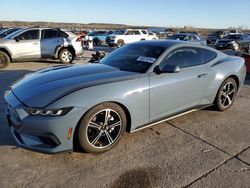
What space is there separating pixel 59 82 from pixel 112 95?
76cm

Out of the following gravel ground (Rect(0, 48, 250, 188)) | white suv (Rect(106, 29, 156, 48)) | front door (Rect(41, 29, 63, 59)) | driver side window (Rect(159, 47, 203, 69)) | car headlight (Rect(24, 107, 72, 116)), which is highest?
white suv (Rect(106, 29, 156, 48))

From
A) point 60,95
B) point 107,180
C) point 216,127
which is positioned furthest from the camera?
point 216,127

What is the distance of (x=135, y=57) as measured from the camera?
14.1 ft

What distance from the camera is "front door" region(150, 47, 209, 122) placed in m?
3.79

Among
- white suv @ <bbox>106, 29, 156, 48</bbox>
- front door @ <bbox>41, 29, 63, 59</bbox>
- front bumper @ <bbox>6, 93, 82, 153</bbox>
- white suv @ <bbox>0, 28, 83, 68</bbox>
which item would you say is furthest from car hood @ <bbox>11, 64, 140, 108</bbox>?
white suv @ <bbox>106, 29, 156, 48</bbox>

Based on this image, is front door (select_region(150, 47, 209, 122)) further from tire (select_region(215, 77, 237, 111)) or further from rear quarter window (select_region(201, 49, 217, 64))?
tire (select_region(215, 77, 237, 111))

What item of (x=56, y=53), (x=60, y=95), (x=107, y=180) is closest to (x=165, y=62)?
(x=60, y=95)

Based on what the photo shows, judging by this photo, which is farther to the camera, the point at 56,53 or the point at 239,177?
the point at 56,53

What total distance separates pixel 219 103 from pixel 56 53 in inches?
335

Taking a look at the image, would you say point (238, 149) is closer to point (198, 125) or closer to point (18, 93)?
point (198, 125)

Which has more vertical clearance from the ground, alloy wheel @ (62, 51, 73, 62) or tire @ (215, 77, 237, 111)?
alloy wheel @ (62, 51, 73, 62)

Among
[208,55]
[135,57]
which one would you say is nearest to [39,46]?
[135,57]

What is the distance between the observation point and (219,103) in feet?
16.4

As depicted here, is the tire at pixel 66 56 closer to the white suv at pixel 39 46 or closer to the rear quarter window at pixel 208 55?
the white suv at pixel 39 46
